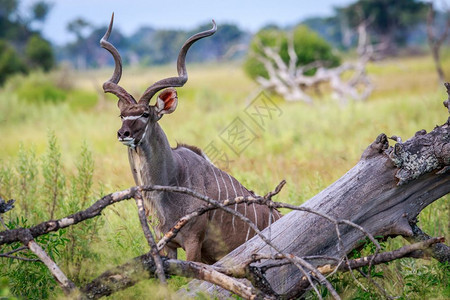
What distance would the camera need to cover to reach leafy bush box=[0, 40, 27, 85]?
27.1 m

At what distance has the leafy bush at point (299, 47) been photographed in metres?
26.4

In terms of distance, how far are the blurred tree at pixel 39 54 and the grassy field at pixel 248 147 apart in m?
7.27

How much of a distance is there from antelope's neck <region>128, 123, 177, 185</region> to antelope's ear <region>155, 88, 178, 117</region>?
0.11m

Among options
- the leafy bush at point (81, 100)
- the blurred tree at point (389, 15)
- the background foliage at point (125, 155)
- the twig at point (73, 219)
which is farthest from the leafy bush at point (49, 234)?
the blurred tree at point (389, 15)

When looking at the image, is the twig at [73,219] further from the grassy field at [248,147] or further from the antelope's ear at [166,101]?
the antelope's ear at [166,101]

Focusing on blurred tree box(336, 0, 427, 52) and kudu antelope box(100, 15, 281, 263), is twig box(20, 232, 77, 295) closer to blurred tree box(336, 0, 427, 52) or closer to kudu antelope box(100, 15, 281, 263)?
kudu antelope box(100, 15, 281, 263)

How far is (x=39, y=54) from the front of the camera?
100 ft

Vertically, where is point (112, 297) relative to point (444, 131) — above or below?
above

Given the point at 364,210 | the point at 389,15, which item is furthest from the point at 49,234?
the point at 389,15

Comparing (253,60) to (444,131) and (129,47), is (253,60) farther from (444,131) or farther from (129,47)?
(129,47)

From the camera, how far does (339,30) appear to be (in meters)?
88.4

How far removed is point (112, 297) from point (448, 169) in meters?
2.05

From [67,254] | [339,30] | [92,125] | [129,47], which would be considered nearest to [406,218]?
[67,254]

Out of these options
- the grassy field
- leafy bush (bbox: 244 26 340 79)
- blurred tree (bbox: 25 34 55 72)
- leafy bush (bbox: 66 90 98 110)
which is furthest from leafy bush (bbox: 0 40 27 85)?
leafy bush (bbox: 244 26 340 79)
